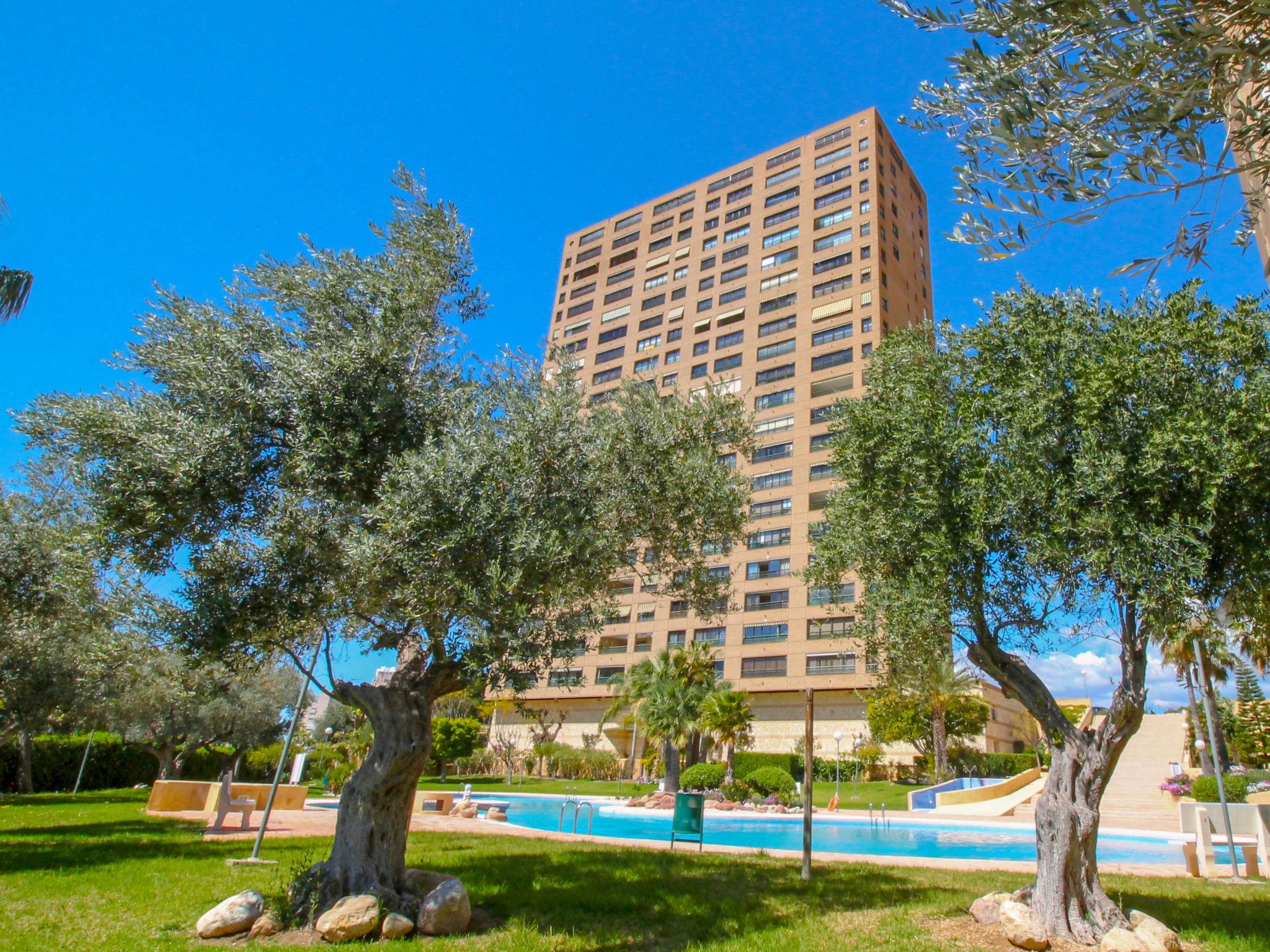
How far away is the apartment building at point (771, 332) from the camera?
48156 mm

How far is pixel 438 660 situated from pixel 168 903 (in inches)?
171

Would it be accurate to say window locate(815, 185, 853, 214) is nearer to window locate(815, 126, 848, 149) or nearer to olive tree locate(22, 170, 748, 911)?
window locate(815, 126, 848, 149)

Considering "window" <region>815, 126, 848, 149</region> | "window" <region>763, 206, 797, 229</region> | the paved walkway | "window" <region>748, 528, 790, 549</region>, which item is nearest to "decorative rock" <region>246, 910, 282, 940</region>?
the paved walkway

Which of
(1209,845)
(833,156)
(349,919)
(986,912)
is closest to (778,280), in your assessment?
(833,156)

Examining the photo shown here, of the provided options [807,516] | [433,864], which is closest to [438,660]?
[433,864]

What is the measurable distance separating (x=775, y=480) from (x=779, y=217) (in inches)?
948

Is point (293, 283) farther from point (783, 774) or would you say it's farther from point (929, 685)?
point (783, 774)

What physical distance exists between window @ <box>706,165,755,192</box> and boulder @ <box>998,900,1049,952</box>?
65.6 metres

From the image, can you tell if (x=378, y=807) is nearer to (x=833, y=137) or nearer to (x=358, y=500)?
(x=358, y=500)

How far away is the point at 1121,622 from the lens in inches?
361

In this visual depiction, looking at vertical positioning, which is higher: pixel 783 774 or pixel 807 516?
pixel 807 516

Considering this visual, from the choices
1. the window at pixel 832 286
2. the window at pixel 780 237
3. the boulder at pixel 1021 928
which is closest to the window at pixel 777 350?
the window at pixel 832 286

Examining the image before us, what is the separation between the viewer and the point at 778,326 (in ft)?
188

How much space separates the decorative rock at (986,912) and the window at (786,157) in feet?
208
